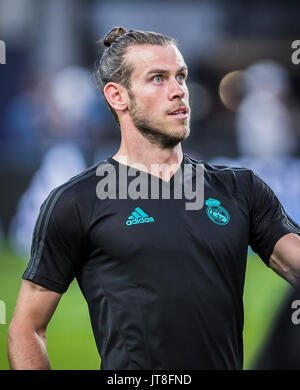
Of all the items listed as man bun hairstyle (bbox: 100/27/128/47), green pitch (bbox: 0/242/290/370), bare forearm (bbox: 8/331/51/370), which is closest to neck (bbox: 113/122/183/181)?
man bun hairstyle (bbox: 100/27/128/47)

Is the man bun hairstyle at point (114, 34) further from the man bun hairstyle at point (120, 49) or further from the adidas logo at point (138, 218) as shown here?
the adidas logo at point (138, 218)

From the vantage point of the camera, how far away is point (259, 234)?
3.65m

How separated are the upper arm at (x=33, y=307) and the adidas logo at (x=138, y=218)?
0.46 m

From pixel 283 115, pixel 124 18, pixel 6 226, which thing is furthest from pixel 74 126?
pixel 124 18

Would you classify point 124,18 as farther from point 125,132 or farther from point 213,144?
point 125,132

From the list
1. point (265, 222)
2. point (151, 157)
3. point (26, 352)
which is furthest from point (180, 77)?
point (26, 352)

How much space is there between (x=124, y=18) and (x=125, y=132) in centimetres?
1374

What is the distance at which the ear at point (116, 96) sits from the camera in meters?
3.84

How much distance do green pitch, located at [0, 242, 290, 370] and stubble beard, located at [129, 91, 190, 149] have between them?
3.14m

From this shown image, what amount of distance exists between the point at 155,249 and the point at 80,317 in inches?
208

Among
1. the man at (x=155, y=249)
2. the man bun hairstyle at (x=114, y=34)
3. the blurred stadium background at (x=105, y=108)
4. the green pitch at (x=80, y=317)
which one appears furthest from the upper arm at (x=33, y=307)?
the green pitch at (x=80, y=317)

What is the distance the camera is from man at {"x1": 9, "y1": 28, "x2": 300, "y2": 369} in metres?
3.38

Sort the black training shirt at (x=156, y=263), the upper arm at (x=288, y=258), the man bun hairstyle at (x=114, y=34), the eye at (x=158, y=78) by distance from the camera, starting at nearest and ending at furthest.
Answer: the black training shirt at (x=156, y=263) < the upper arm at (x=288, y=258) < the eye at (x=158, y=78) < the man bun hairstyle at (x=114, y=34)
